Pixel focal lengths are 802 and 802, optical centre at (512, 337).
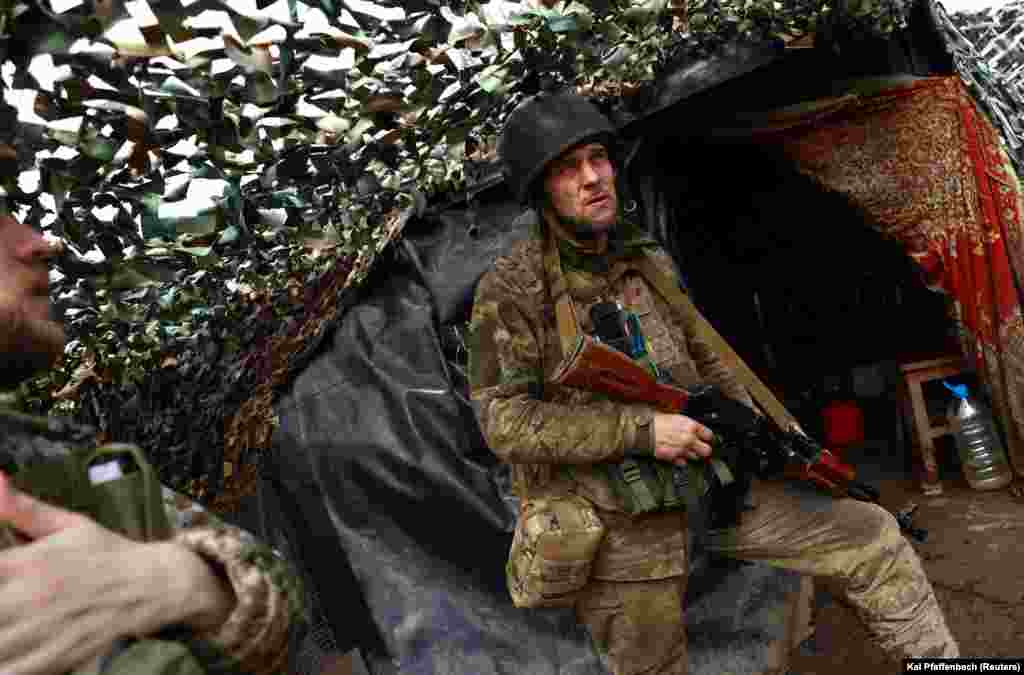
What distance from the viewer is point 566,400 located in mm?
2943

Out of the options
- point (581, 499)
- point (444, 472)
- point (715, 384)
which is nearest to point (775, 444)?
point (715, 384)

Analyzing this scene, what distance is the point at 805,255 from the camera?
7.17m

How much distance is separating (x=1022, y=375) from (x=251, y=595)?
501cm

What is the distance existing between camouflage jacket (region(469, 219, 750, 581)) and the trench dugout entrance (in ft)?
10.6

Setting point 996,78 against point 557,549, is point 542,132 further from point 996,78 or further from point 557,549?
point 996,78

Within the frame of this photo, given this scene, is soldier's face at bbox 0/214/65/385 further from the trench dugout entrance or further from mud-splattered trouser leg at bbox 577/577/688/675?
the trench dugout entrance

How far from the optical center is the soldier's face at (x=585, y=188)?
2.95m

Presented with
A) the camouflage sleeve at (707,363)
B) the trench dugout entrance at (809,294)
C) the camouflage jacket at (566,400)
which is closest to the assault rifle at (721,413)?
the camouflage jacket at (566,400)

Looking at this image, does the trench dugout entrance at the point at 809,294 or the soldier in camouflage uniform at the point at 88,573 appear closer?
the soldier in camouflage uniform at the point at 88,573

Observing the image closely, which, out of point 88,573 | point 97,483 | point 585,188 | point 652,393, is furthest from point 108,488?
point 585,188

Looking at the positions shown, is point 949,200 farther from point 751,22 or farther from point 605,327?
point 605,327

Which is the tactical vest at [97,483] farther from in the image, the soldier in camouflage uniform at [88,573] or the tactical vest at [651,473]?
the tactical vest at [651,473]

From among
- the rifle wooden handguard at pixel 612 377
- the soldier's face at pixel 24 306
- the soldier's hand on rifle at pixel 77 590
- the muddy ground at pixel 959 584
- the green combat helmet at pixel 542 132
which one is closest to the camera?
the soldier's hand on rifle at pixel 77 590

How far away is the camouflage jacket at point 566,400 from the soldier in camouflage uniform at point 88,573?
4.91ft
